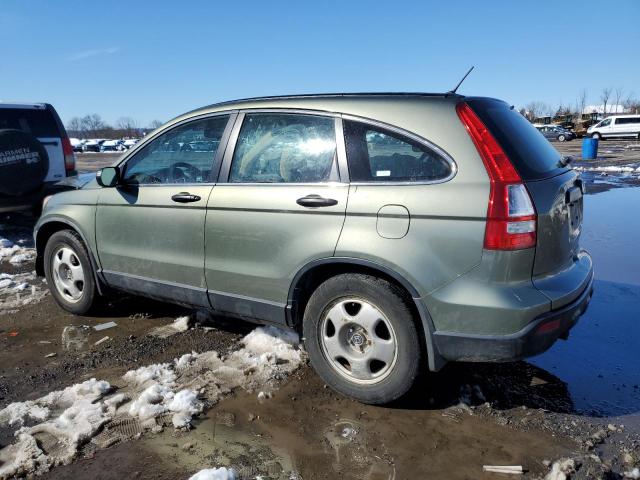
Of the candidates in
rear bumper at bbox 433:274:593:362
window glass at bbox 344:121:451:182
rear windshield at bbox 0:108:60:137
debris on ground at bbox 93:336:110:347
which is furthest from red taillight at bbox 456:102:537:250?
rear windshield at bbox 0:108:60:137

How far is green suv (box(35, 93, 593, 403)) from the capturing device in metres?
2.72

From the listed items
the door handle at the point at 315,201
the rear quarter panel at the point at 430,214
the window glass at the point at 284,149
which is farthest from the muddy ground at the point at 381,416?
the window glass at the point at 284,149

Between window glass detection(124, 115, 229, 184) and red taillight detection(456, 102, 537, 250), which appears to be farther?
window glass detection(124, 115, 229, 184)

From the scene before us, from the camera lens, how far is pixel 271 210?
334 centimetres

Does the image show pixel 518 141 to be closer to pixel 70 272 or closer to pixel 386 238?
pixel 386 238

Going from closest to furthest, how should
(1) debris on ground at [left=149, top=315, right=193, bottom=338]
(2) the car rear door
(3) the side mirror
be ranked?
(2) the car rear door, (3) the side mirror, (1) debris on ground at [left=149, top=315, right=193, bottom=338]

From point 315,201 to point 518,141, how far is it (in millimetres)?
1224

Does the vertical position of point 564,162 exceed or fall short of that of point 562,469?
it exceeds it

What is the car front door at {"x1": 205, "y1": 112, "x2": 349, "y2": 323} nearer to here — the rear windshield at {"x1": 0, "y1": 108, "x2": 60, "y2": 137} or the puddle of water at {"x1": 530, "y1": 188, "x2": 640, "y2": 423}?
the puddle of water at {"x1": 530, "y1": 188, "x2": 640, "y2": 423}

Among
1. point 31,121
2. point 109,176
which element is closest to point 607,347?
point 109,176

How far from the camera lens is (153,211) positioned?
3990 millimetres

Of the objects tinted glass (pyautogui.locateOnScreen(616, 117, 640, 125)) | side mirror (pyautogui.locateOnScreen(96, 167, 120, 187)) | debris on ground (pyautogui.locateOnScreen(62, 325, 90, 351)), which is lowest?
debris on ground (pyautogui.locateOnScreen(62, 325, 90, 351))

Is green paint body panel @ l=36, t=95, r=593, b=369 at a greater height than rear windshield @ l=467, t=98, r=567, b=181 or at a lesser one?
lesser

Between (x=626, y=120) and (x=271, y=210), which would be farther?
(x=626, y=120)
